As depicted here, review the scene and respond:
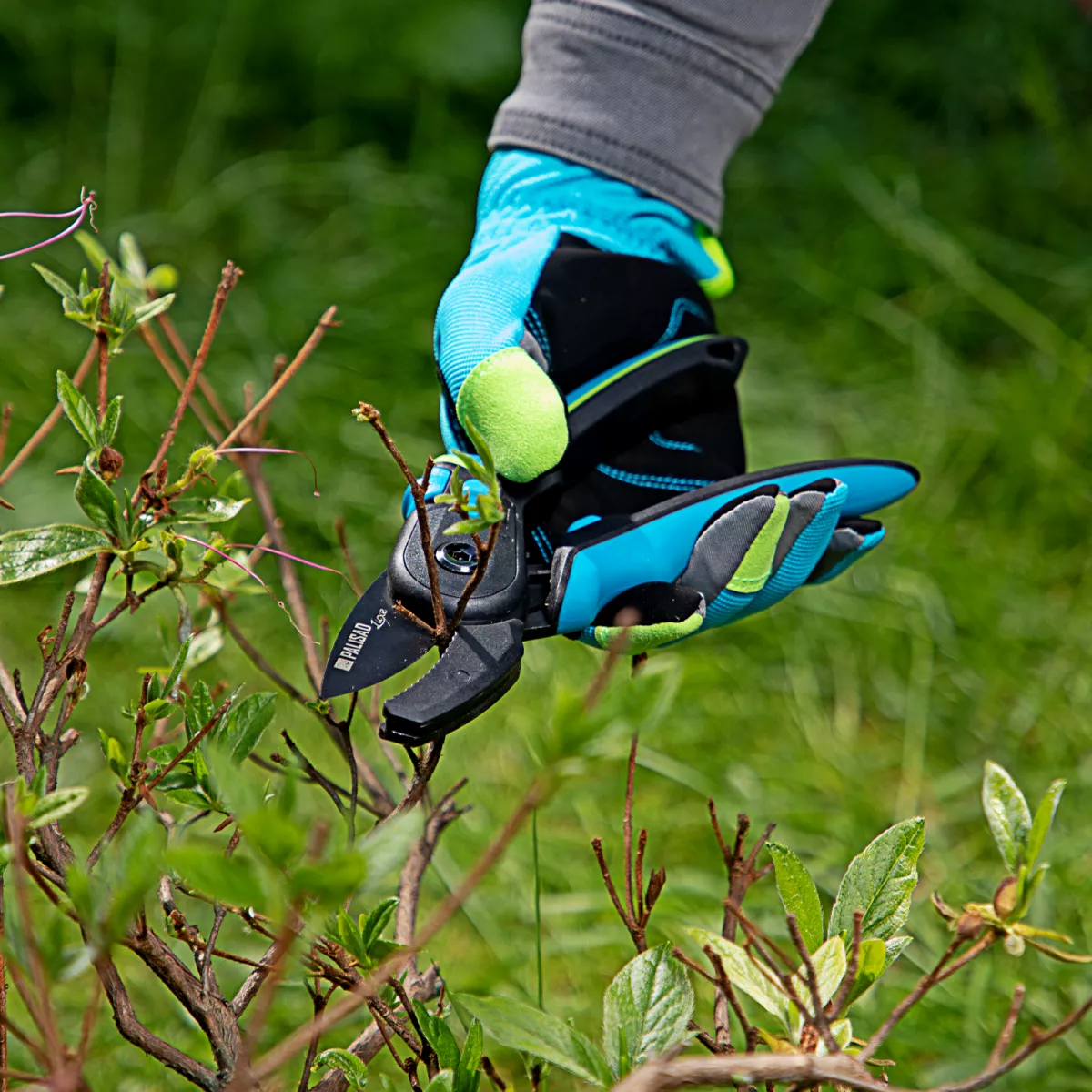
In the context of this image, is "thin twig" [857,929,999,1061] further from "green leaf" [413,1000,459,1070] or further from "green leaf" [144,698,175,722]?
"green leaf" [144,698,175,722]

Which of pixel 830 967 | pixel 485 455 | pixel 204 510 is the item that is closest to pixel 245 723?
pixel 204 510

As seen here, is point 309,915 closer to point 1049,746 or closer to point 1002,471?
point 1049,746

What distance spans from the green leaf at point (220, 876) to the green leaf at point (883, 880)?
36 centimetres

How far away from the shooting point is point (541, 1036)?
629mm

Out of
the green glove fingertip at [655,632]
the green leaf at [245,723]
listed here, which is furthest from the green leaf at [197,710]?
the green glove fingertip at [655,632]

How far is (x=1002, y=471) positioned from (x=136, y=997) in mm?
1776

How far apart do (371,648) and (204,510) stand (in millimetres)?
177

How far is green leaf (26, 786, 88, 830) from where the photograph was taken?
550 millimetres

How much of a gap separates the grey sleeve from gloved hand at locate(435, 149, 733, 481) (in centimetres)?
3

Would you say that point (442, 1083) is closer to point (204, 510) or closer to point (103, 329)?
point (204, 510)

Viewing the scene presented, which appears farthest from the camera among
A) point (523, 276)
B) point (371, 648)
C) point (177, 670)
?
point (523, 276)

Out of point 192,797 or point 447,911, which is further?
point 192,797

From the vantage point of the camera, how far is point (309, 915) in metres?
0.50

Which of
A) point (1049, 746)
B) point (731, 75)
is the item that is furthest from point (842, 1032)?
point (1049, 746)
